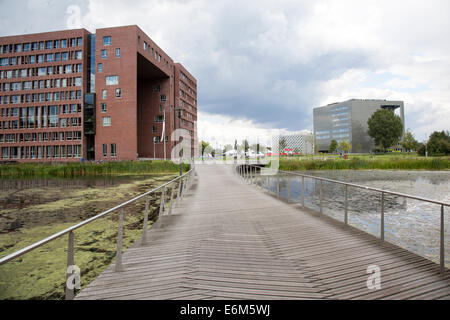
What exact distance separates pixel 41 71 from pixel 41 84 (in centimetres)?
217

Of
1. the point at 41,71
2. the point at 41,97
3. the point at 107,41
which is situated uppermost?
the point at 107,41

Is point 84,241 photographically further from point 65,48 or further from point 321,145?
point 321,145

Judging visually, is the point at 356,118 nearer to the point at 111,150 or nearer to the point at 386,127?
the point at 386,127

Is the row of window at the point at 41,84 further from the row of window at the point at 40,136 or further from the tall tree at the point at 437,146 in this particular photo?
the tall tree at the point at 437,146

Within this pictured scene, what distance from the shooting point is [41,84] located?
45.2m

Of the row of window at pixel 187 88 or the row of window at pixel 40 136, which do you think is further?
the row of window at pixel 187 88

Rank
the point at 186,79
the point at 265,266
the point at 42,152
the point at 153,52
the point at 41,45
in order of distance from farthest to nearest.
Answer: the point at 186,79 → the point at 41,45 → the point at 153,52 → the point at 42,152 → the point at 265,266

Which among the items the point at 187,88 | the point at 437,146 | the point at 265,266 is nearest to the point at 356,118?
the point at 437,146

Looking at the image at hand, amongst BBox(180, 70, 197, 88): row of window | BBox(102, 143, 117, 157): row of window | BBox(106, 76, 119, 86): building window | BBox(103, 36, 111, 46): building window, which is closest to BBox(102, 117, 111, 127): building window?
BBox(102, 143, 117, 157): row of window

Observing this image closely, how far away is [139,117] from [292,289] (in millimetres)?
51667

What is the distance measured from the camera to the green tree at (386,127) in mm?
77750

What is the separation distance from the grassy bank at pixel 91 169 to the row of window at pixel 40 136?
11641 mm

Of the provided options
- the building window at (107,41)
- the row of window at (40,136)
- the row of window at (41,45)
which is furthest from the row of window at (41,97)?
the building window at (107,41)

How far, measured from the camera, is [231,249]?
4.39 m
